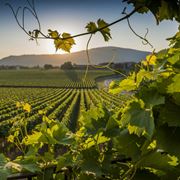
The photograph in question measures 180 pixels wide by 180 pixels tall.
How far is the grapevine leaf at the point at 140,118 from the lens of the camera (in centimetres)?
62

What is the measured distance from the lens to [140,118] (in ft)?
2.09

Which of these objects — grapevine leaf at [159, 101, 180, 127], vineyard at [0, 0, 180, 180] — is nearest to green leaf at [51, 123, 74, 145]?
vineyard at [0, 0, 180, 180]

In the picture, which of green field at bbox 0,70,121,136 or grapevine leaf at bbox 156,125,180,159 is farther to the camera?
green field at bbox 0,70,121,136

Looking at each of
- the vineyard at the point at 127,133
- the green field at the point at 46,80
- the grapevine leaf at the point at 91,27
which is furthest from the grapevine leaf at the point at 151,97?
the green field at the point at 46,80

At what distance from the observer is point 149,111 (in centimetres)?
64

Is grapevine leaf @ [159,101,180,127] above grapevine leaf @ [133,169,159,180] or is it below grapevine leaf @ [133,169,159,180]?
above

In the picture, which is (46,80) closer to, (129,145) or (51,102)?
(51,102)

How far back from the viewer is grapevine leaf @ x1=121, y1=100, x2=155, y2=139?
0.62 m

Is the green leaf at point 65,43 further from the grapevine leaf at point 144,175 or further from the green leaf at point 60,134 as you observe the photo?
the grapevine leaf at point 144,175

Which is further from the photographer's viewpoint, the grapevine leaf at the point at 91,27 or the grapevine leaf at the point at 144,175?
the grapevine leaf at the point at 91,27

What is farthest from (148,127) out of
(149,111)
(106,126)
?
(106,126)

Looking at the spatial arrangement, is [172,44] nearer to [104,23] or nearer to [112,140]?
[104,23]


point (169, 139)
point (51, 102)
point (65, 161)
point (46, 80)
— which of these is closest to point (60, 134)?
point (65, 161)

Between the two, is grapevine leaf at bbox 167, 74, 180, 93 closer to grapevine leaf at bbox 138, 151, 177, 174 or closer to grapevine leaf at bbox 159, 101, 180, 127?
grapevine leaf at bbox 159, 101, 180, 127
